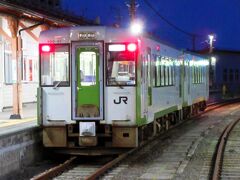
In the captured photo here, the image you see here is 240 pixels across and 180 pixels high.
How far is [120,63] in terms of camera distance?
1217 centimetres

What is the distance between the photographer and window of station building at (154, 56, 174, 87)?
1468cm

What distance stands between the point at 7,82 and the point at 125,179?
1386 cm

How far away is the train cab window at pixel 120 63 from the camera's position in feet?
39.8

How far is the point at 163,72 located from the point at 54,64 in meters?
4.23

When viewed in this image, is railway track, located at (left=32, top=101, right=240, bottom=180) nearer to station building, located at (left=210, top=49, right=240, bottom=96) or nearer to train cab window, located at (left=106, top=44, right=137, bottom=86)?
train cab window, located at (left=106, top=44, right=137, bottom=86)

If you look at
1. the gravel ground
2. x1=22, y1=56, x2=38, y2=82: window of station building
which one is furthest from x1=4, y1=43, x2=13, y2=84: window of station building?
the gravel ground

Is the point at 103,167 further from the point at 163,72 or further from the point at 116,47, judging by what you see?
the point at 163,72

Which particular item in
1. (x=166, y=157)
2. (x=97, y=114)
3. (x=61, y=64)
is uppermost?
(x=61, y=64)

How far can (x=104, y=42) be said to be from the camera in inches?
478

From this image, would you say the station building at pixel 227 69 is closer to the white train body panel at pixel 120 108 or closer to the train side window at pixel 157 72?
the train side window at pixel 157 72

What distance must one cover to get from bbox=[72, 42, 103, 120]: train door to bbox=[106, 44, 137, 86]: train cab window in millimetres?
218

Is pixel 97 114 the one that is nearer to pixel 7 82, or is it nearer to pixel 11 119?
pixel 11 119

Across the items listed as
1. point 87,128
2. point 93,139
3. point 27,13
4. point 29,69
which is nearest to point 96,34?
point 87,128

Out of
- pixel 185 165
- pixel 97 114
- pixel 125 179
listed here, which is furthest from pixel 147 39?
pixel 125 179
